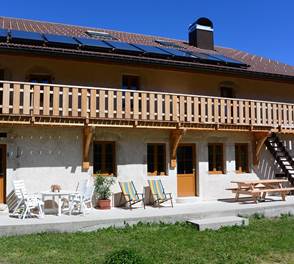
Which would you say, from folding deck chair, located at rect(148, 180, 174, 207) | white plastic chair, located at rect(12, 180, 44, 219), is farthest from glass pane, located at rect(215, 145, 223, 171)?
white plastic chair, located at rect(12, 180, 44, 219)

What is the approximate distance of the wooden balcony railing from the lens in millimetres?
11227

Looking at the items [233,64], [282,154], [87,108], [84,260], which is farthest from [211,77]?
[84,260]

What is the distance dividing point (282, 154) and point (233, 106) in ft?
11.7

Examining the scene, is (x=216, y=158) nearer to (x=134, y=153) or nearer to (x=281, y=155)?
(x=281, y=155)

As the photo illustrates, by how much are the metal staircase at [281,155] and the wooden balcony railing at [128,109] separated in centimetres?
93

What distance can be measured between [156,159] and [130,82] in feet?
10.7

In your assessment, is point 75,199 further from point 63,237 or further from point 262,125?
point 262,125

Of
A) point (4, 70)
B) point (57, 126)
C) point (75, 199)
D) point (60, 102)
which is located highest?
point (4, 70)

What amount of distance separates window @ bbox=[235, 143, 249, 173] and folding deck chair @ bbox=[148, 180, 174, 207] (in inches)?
165

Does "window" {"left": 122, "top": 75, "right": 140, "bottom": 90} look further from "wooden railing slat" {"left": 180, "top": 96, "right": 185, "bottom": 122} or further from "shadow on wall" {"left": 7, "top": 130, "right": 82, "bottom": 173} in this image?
"shadow on wall" {"left": 7, "top": 130, "right": 82, "bottom": 173}

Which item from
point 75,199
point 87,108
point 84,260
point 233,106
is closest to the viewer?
point 84,260

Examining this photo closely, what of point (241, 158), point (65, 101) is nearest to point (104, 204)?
point (65, 101)

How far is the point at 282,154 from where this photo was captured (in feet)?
52.5

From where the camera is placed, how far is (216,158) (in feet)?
49.9
